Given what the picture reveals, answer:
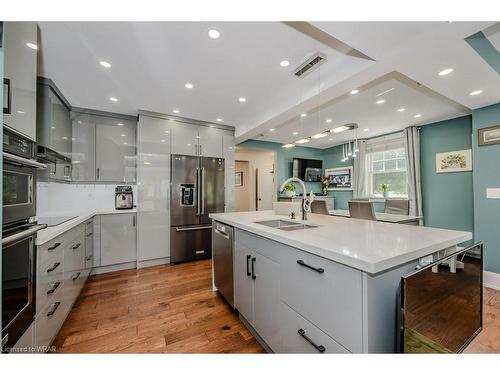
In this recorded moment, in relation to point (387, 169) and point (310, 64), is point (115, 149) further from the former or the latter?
point (387, 169)

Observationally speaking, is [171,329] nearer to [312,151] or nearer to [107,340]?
[107,340]

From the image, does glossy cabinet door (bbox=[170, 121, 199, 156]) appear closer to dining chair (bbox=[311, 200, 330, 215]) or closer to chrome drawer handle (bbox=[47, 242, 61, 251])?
chrome drawer handle (bbox=[47, 242, 61, 251])

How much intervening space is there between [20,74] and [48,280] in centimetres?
134

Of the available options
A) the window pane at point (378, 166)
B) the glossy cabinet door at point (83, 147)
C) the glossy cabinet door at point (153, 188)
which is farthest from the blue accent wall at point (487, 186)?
the glossy cabinet door at point (83, 147)

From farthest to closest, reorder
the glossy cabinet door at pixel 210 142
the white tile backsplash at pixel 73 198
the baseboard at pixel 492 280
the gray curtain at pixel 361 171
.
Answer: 1. the gray curtain at pixel 361 171
2. the glossy cabinet door at pixel 210 142
3. the white tile backsplash at pixel 73 198
4. the baseboard at pixel 492 280

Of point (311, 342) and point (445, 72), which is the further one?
point (445, 72)

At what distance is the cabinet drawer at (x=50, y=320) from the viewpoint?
130cm

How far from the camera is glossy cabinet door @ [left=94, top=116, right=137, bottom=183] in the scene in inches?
128

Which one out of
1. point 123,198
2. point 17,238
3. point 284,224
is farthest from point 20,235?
point 123,198

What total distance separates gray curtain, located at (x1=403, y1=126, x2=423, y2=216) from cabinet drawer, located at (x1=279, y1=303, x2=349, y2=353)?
14.0 ft

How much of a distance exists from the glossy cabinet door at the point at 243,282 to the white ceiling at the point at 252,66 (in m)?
1.79

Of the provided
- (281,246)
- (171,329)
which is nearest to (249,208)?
(171,329)

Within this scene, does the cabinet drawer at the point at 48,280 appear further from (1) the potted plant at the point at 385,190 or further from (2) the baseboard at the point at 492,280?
(1) the potted plant at the point at 385,190

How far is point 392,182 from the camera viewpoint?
483cm
